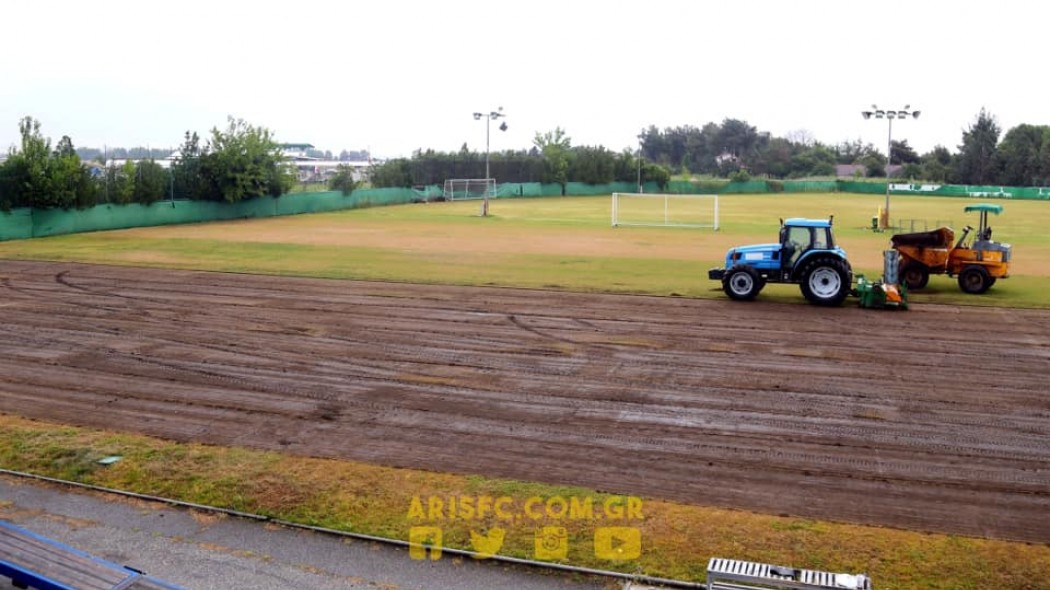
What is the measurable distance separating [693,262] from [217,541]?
25.5 meters

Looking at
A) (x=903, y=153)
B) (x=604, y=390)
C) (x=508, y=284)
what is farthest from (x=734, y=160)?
(x=604, y=390)

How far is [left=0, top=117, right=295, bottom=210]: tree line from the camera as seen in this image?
42594 mm

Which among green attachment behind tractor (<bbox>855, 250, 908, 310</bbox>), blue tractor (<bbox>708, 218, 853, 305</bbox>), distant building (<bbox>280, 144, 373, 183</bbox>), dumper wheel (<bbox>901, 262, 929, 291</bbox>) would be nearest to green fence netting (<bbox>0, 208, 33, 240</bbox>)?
distant building (<bbox>280, 144, 373, 183</bbox>)

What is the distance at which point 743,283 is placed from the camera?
82.0 ft

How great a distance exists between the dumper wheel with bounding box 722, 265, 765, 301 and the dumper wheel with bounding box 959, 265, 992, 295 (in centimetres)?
603

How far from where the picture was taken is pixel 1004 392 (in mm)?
15914

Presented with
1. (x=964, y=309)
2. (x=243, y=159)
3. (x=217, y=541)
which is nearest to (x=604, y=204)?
(x=243, y=159)

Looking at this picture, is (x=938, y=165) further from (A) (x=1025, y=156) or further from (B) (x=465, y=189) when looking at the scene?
(B) (x=465, y=189)

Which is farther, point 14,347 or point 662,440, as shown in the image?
point 14,347

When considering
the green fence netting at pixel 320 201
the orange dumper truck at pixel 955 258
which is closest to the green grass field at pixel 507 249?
the orange dumper truck at pixel 955 258

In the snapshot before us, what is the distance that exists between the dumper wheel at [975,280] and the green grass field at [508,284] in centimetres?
48

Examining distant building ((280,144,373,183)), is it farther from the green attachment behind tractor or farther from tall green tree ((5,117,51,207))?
the green attachment behind tractor

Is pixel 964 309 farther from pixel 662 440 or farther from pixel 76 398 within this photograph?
pixel 76 398

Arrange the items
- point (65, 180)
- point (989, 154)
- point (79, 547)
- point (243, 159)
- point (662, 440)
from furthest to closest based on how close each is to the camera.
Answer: point (989, 154), point (243, 159), point (65, 180), point (662, 440), point (79, 547)
